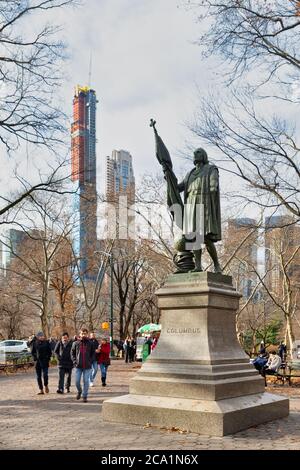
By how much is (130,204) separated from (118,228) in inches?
162

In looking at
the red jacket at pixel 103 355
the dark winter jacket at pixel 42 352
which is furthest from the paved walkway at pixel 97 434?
the red jacket at pixel 103 355

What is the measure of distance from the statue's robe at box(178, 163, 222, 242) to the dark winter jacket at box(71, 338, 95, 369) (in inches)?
159

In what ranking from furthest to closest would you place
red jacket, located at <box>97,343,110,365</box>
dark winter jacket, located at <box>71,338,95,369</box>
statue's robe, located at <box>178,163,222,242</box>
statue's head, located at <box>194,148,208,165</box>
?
red jacket, located at <box>97,343,110,365</box> < dark winter jacket, located at <box>71,338,95,369</box> < statue's head, located at <box>194,148,208,165</box> < statue's robe, located at <box>178,163,222,242</box>

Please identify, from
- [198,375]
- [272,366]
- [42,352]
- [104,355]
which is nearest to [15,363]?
[104,355]

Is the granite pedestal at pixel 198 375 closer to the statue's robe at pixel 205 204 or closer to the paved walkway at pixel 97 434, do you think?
the paved walkway at pixel 97 434

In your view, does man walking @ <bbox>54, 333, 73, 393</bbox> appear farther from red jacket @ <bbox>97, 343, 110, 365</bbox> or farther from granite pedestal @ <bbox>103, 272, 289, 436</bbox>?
granite pedestal @ <bbox>103, 272, 289, 436</bbox>

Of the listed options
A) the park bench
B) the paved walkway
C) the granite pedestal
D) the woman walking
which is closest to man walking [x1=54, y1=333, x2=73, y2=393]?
the woman walking

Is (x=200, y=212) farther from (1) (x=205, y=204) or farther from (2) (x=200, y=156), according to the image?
(2) (x=200, y=156)

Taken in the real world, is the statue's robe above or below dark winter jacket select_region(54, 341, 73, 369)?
above

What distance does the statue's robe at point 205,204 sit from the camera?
1072cm

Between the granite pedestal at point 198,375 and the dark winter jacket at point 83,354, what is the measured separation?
10.6 ft

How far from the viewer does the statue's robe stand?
10.7 m
